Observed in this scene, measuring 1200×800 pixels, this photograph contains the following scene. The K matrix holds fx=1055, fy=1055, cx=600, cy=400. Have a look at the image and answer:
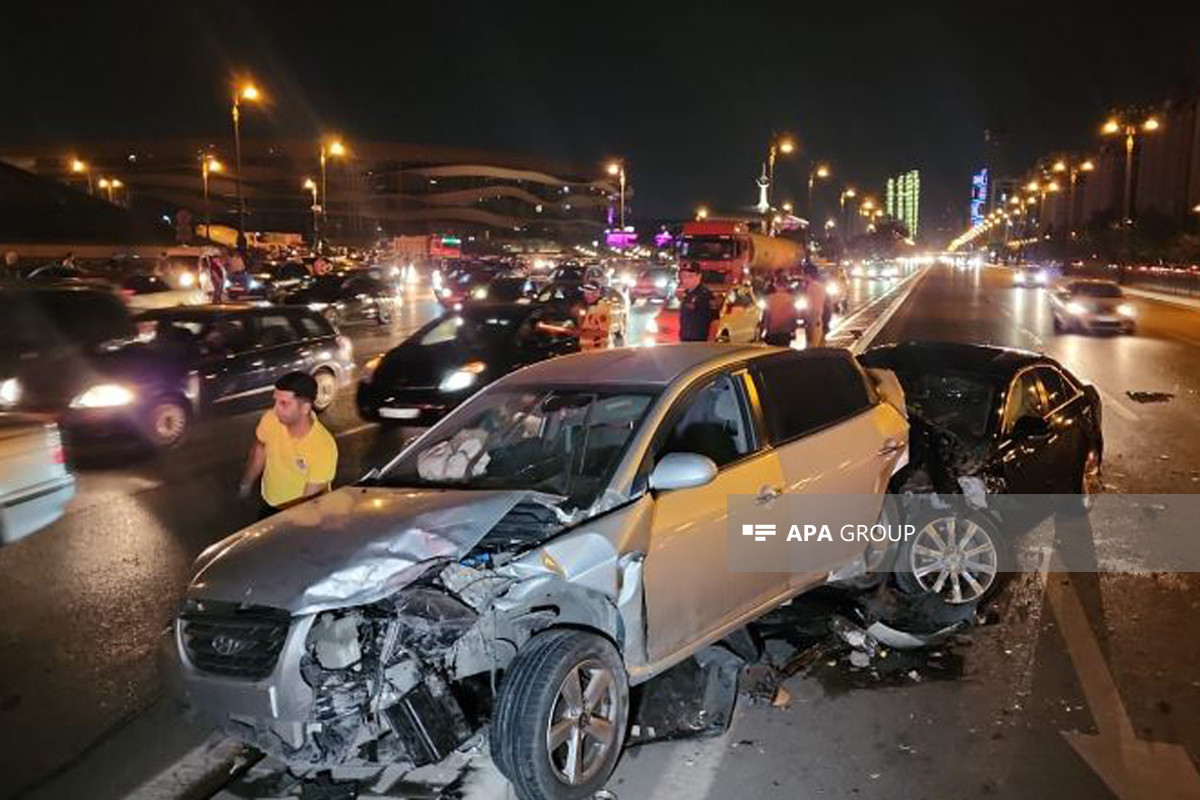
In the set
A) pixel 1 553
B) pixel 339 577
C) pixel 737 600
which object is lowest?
pixel 1 553

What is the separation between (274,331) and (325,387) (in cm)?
115

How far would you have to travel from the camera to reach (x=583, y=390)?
5266mm

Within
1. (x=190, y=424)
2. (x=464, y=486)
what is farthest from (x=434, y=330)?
(x=464, y=486)

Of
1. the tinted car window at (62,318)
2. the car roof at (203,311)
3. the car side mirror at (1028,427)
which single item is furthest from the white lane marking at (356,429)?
the car side mirror at (1028,427)

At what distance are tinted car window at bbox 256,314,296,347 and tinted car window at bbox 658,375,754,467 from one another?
969 centimetres

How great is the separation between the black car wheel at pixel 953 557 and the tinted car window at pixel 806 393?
84cm

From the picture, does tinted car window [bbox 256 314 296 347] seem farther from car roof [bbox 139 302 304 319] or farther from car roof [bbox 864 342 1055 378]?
car roof [bbox 864 342 1055 378]

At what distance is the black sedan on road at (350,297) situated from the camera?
28250mm

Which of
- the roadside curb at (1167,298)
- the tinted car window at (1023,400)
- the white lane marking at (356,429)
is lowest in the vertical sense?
the roadside curb at (1167,298)

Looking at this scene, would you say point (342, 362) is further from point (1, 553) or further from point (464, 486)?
point (464, 486)

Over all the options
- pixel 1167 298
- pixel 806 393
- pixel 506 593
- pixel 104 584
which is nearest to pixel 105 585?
pixel 104 584

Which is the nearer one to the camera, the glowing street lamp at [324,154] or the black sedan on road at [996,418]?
the black sedan on road at [996,418]

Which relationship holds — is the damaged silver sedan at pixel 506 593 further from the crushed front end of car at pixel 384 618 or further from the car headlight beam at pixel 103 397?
the car headlight beam at pixel 103 397

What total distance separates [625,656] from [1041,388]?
4.92m
